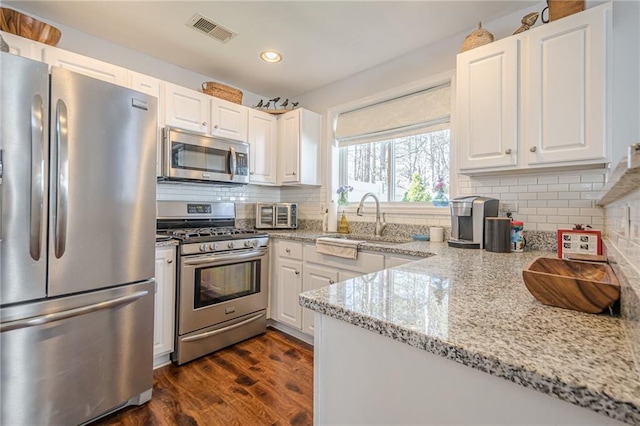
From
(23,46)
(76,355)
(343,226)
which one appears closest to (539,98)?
(343,226)

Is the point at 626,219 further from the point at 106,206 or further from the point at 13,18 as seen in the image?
the point at 13,18

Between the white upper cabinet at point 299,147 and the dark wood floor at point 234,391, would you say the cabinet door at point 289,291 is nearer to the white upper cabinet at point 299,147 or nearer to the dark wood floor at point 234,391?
the dark wood floor at point 234,391

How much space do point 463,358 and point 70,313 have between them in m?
1.71

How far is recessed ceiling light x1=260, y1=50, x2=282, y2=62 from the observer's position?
8.20 feet

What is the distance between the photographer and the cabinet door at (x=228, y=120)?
2.65m

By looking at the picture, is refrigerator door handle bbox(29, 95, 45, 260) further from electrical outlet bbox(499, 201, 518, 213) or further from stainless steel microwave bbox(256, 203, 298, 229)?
electrical outlet bbox(499, 201, 518, 213)

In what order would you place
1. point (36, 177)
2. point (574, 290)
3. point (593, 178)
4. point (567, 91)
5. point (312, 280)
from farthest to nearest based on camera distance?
point (312, 280) < point (593, 178) < point (567, 91) < point (36, 177) < point (574, 290)

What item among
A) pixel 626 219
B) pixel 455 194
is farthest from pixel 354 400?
pixel 455 194

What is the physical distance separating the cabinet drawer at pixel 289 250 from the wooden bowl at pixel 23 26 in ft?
7.04

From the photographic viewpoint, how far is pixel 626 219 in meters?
0.90

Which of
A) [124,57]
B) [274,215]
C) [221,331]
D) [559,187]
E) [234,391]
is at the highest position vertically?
[124,57]

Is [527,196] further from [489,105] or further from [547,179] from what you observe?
[489,105]

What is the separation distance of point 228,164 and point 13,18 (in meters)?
1.54

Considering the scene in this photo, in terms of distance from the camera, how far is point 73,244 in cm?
141
